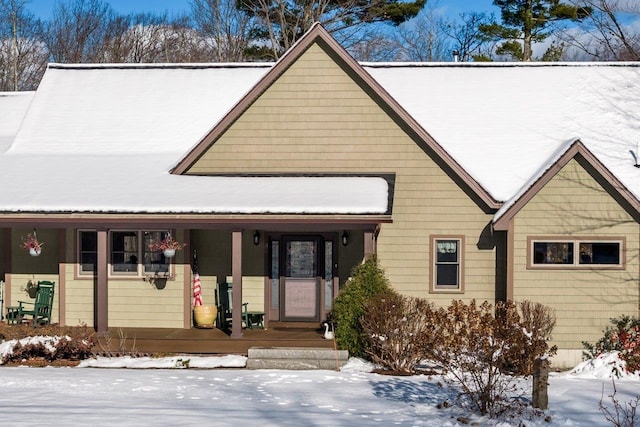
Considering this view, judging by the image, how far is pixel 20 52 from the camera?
4706 cm

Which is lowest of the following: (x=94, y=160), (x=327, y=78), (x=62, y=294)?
(x=62, y=294)

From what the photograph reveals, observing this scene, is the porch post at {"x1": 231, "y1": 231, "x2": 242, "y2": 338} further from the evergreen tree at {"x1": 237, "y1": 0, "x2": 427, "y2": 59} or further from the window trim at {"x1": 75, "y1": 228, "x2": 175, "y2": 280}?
the evergreen tree at {"x1": 237, "y1": 0, "x2": 427, "y2": 59}

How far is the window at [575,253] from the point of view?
17.1 m

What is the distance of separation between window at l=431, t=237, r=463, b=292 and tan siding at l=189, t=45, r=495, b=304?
18cm

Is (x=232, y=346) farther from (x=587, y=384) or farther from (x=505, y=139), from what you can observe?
(x=505, y=139)

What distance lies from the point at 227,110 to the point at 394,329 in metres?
8.42

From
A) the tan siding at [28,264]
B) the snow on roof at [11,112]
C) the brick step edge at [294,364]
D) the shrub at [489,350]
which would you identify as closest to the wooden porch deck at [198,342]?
the brick step edge at [294,364]

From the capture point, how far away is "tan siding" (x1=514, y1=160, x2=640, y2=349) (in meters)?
17.0

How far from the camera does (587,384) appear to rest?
568 inches

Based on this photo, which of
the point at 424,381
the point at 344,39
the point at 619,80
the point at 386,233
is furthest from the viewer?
the point at 344,39

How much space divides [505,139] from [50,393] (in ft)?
38.4

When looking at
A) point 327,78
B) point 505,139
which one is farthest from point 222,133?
point 505,139

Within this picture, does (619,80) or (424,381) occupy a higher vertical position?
(619,80)

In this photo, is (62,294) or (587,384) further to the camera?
(62,294)
